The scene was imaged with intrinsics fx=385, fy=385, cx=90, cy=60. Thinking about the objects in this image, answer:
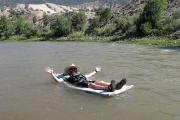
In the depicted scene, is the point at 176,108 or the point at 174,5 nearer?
the point at 176,108

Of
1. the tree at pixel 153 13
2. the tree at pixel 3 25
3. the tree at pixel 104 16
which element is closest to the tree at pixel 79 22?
the tree at pixel 104 16

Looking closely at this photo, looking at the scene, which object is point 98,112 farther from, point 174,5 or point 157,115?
point 174,5

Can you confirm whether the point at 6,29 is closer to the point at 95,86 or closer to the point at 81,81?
the point at 81,81

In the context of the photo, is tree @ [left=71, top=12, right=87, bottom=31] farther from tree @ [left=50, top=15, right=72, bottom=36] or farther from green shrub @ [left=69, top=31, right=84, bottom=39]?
green shrub @ [left=69, top=31, right=84, bottom=39]

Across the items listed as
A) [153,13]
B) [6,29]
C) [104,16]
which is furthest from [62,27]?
[153,13]

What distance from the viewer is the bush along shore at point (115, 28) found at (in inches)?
2565

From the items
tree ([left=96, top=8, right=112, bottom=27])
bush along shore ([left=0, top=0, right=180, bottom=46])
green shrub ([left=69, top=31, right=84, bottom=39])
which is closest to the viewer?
bush along shore ([left=0, top=0, right=180, bottom=46])

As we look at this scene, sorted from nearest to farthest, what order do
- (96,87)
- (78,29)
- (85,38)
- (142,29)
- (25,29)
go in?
1. (96,87)
2. (142,29)
3. (85,38)
4. (78,29)
5. (25,29)

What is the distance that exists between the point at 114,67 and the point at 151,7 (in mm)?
40293

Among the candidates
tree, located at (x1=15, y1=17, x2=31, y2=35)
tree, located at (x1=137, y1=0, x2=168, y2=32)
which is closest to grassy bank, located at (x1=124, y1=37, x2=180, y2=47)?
tree, located at (x1=137, y1=0, x2=168, y2=32)

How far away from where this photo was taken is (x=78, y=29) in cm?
9188

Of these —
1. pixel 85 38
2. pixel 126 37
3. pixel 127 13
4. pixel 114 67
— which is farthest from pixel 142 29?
pixel 114 67

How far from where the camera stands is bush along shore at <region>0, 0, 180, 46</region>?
6514cm

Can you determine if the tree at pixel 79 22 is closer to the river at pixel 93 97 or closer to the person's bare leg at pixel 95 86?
the river at pixel 93 97
